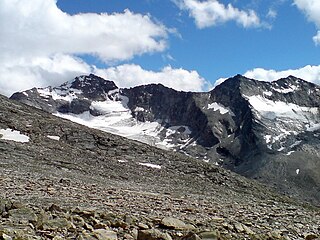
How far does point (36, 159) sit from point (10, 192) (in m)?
26.6

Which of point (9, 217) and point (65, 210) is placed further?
point (65, 210)

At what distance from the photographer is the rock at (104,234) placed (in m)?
12.7

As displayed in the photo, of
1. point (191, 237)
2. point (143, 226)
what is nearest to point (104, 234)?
point (143, 226)

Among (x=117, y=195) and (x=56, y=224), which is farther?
(x=117, y=195)

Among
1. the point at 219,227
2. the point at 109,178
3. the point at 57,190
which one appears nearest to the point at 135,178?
the point at 109,178

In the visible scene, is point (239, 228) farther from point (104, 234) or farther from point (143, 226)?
point (104, 234)

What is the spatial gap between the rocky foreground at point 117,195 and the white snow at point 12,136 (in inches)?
33.4

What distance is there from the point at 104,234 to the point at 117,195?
14.2 metres

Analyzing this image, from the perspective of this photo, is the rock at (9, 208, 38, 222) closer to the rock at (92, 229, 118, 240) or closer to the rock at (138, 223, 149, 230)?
the rock at (92, 229, 118, 240)

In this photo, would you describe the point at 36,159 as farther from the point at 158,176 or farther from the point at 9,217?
the point at 9,217

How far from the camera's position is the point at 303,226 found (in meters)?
22.7

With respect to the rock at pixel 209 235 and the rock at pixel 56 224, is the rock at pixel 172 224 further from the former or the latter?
A: the rock at pixel 56 224

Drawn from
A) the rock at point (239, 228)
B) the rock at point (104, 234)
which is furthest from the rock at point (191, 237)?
the rock at point (239, 228)

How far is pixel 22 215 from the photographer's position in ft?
43.8
